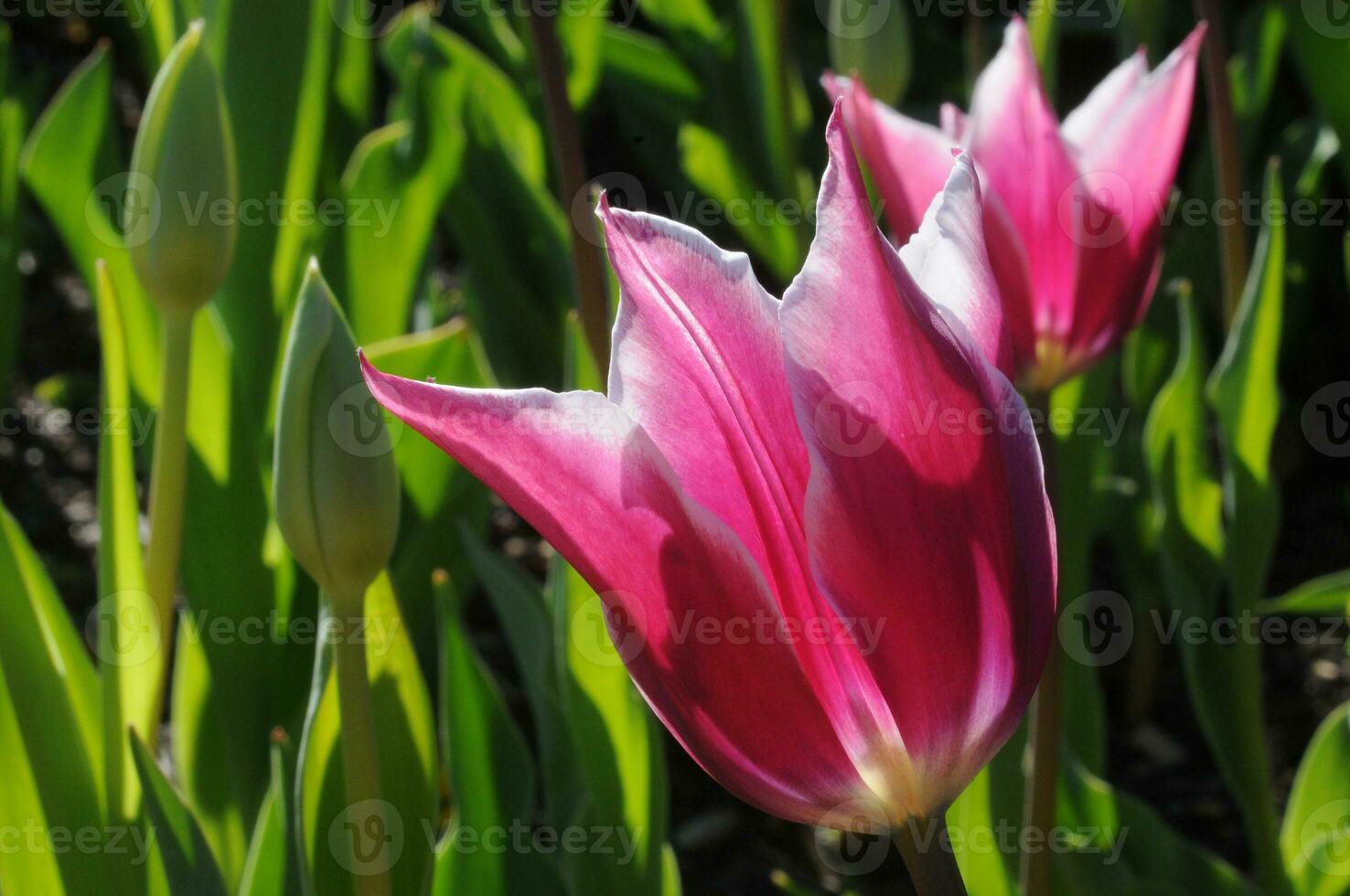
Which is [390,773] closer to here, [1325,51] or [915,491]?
[915,491]

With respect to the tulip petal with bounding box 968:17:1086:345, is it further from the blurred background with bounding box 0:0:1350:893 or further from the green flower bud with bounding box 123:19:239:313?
the green flower bud with bounding box 123:19:239:313

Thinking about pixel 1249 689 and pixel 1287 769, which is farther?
pixel 1287 769

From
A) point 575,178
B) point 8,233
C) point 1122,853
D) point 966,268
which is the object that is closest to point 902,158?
point 575,178

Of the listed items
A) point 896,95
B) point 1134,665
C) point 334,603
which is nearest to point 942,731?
point 334,603

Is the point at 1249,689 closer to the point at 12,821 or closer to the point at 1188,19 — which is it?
the point at 12,821

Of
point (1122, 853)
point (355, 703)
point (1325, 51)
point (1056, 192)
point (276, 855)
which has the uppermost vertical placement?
point (1325, 51)

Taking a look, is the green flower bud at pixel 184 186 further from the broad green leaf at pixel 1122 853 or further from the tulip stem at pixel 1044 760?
the broad green leaf at pixel 1122 853
